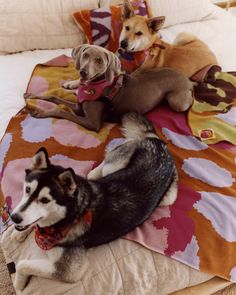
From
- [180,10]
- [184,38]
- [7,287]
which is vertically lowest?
[7,287]

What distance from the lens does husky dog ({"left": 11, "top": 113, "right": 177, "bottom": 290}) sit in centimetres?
99

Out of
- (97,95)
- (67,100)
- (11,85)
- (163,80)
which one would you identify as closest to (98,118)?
(97,95)

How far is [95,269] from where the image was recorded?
1.10 metres

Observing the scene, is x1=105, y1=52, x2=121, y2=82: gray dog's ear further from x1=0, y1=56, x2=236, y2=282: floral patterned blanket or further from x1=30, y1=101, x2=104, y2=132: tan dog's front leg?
x1=0, y1=56, x2=236, y2=282: floral patterned blanket

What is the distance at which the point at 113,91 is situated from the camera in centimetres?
164

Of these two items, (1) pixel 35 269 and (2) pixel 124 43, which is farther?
(2) pixel 124 43

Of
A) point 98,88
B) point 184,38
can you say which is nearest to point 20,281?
point 98,88

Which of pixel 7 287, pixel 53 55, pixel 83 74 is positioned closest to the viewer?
pixel 7 287

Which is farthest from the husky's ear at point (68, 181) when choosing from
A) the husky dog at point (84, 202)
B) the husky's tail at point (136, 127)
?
the husky's tail at point (136, 127)

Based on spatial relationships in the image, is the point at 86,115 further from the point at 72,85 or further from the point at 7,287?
the point at 7,287

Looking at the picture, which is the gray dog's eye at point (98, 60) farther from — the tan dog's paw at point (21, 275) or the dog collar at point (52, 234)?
the tan dog's paw at point (21, 275)

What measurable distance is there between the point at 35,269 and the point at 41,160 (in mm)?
351

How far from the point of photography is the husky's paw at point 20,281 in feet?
3.62

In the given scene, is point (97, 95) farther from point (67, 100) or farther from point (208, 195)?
point (208, 195)
